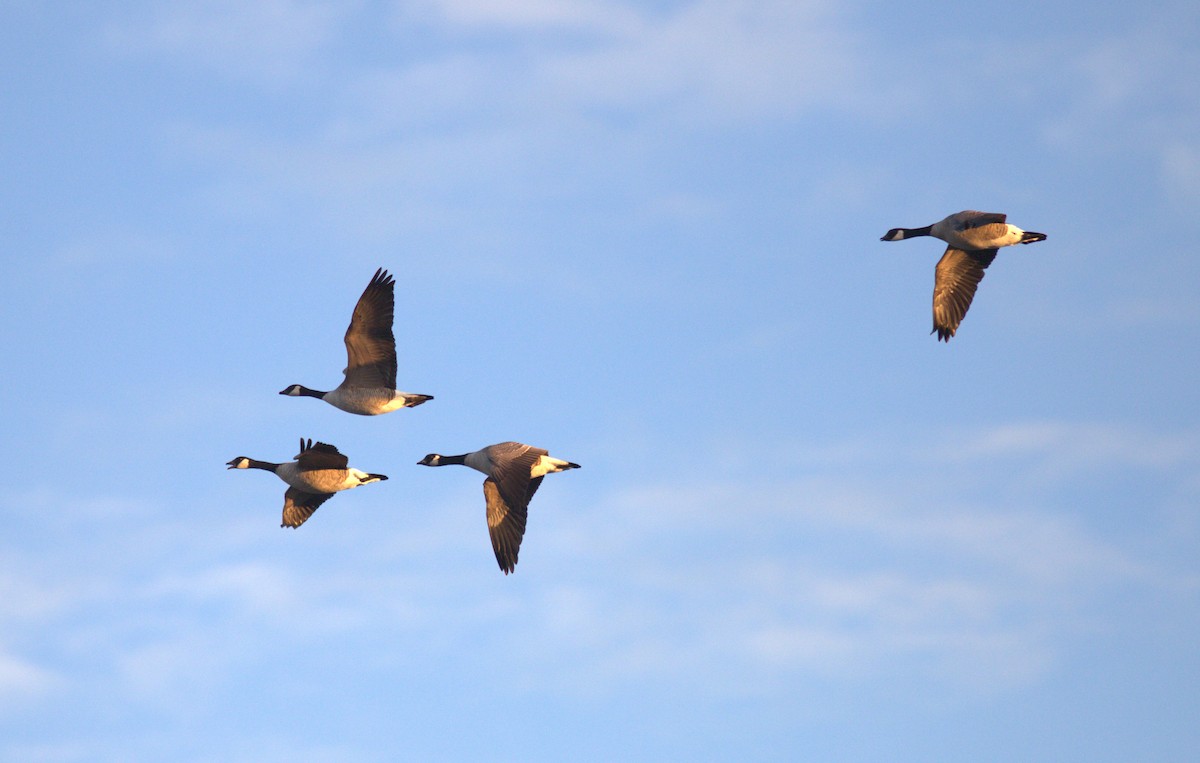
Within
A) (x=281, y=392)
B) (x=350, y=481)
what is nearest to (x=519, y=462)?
(x=350, y=481)

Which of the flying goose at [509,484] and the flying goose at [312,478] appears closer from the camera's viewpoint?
the flying goose at [509,484]

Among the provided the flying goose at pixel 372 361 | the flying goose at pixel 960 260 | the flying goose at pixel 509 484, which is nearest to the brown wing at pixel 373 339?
the flying goose at pixel 372 361

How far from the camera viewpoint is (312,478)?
29.3 meters

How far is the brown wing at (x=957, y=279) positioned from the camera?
28.5 meters

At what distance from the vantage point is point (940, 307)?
93.5ft

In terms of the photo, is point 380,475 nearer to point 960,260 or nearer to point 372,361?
point 372,361

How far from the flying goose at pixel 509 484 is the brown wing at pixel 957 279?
6.38 m

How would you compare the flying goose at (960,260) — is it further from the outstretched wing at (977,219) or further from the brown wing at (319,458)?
the brown wing at (319,458)

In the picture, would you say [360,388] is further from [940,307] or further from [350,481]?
[940,307]

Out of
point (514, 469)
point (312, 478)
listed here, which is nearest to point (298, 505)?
point (312, 478)

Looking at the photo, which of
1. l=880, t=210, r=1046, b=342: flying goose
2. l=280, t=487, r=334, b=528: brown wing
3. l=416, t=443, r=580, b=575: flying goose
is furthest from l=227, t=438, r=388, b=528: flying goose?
l=880, t=210, r=1046, b=342: flying goose

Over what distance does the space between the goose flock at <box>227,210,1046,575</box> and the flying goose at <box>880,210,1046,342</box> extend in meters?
0.02

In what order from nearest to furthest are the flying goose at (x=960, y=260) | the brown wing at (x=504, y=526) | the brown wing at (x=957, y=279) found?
the brown wing at (x=504, y=526) < the flying goose at (x=960, y=260) < the brown wing at (x=957, y=279)

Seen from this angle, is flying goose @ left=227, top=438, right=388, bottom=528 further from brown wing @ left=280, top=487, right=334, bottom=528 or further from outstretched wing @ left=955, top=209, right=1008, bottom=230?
outstretched wing @ left=955, top=209, right=1008, bottom=230
